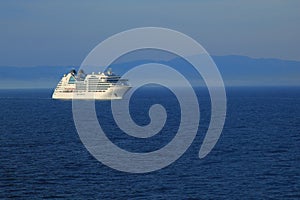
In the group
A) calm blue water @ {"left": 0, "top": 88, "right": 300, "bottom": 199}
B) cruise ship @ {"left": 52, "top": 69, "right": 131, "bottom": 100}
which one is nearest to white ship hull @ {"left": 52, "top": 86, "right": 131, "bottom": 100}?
cruise ship @ {"left": 52, "top": 69, "right": 131, "bottom": 100}

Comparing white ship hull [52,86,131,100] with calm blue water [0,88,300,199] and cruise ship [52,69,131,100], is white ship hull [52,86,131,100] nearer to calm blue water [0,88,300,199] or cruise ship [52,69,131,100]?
cruise ship [52,69,131,100]

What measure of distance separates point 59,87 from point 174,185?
12907 centimetres

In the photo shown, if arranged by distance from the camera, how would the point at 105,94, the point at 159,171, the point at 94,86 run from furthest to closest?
the point at 94,86
the point at 105,94
the point at 159,171

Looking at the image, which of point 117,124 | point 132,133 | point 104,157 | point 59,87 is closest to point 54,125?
point 117,124

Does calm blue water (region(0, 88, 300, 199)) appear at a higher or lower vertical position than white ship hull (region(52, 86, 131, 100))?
lower

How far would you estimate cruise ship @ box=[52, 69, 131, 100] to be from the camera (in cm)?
14700

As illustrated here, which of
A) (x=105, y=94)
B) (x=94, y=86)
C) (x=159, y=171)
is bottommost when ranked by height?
(x=159, y=171)

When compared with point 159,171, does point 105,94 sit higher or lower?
higher

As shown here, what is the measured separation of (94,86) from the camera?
488 feet

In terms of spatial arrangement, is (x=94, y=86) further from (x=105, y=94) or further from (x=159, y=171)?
(x=159, y=171)

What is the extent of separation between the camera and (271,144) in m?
54.1

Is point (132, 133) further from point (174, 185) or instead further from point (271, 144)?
point (174, 185)

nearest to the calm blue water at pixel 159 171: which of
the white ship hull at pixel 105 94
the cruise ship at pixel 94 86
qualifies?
the white ship hull at pixel 105 94

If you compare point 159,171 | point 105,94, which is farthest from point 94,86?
point 159,171
